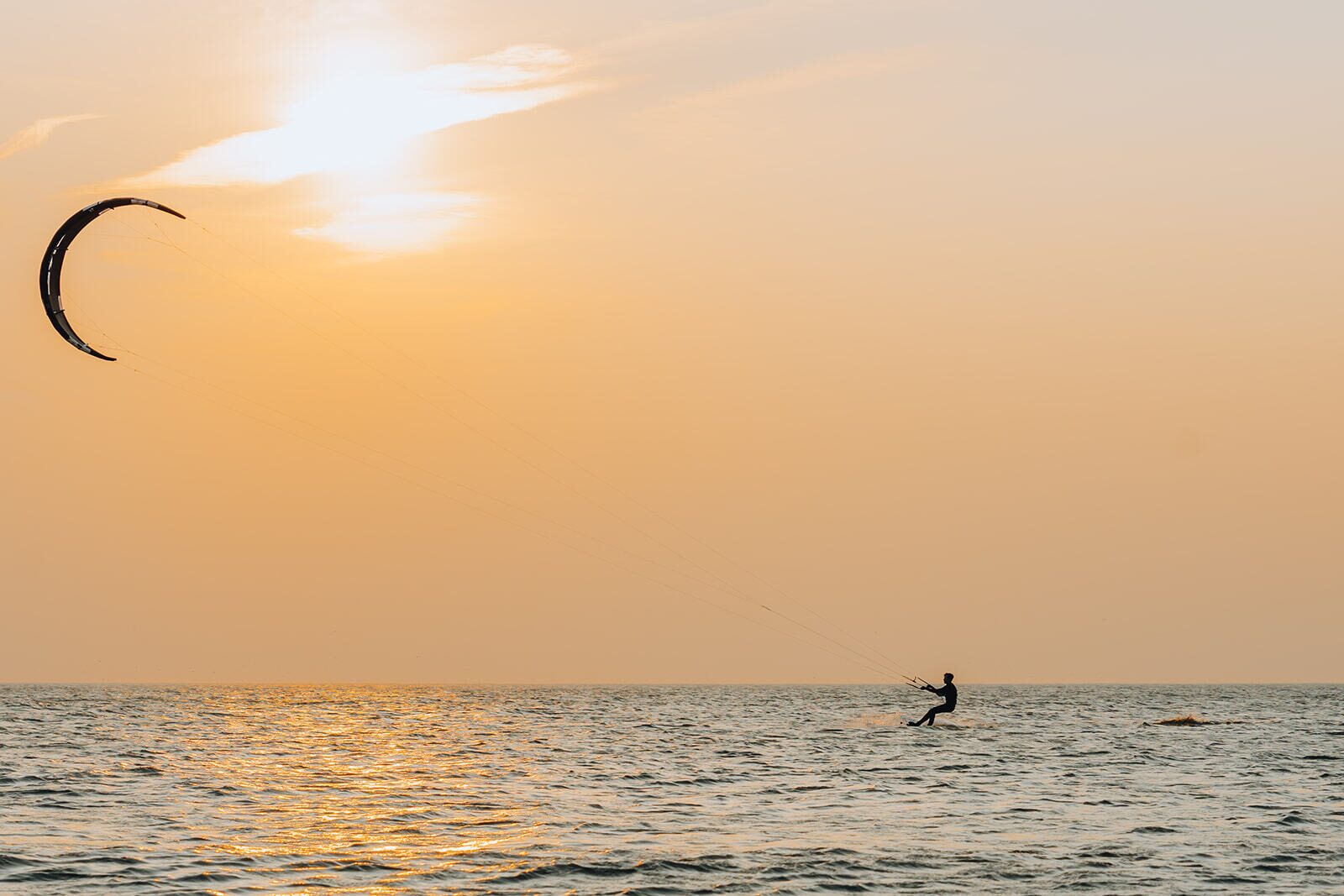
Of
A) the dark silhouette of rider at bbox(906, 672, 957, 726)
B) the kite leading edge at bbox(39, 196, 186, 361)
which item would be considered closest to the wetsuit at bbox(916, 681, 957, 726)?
the dark silhouette of rider at bbox(906, 672, 957, 726)

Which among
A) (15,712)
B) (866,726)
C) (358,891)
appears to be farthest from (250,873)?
(15,712)

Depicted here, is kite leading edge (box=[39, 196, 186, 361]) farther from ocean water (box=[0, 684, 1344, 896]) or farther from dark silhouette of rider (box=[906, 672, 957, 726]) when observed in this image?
dark silhouette of rider (box=[906, 672, 957, 726])

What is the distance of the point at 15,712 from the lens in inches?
3880

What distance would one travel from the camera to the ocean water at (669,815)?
2375 centimetres

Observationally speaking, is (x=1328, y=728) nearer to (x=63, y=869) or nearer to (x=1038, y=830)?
(x=1038, y=830)

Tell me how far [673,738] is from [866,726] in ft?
40.8

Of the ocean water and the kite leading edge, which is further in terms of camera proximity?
the kite leading edge

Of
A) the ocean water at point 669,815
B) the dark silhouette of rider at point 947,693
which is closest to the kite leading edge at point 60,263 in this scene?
the ocean water at point 669,815

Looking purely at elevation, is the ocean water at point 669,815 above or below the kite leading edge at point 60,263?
below

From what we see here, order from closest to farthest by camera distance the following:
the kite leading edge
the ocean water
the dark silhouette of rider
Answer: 1. the ocean water
2. the kite leading edge
3. the dark silhouette of rider

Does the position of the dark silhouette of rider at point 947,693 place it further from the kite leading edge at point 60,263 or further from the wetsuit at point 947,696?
the kite leading edge at point 60,263

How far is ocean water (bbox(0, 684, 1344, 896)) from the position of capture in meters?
23.8

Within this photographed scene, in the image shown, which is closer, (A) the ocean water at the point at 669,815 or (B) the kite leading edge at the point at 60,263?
(A) the ocean water at the point at 669,815

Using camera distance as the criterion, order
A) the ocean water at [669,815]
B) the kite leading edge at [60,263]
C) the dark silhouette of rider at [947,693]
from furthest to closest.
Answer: the dark silhouette of rider at [947,693]
the kite leading edge at [60,263]
the ocean water at [669,815]
